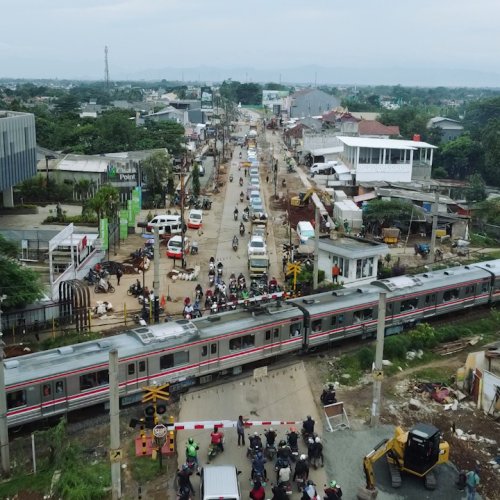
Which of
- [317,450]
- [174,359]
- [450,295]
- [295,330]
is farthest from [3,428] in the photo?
[450,295]

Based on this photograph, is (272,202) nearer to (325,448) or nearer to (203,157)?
(203,157)

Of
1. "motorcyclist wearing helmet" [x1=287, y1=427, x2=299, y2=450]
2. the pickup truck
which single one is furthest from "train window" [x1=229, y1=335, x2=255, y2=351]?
the pickup truck

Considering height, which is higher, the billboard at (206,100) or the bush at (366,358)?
the billboard at (206,100)

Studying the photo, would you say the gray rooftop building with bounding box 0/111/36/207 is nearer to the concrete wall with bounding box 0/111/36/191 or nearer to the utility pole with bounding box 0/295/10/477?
the concrete wall with bounding box 0/111/36/191

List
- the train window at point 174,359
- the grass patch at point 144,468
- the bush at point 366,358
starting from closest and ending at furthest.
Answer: the grass patch at point 144,468, the train window at point 174,359, the bush at point 366,358

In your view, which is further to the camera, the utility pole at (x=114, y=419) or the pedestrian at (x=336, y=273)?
the pedestrian at (x=336, y=273)

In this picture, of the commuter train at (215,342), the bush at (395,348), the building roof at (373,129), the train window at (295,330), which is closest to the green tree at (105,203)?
the commuter train at (215,342)

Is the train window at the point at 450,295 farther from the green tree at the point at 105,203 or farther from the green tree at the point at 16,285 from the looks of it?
the green tree at the point at 105,203
